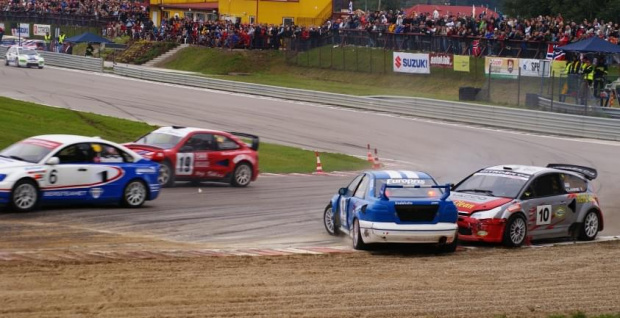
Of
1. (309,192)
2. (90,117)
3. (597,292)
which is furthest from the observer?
(90,117)

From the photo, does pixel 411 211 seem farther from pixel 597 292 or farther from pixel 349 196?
pixel 597 292

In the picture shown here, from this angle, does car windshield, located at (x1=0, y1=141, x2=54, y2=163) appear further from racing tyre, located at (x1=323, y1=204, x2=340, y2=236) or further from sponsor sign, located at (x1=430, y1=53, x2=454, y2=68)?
sponsor sign, located at (x1=430, y1=53, x2=454, y2=68)

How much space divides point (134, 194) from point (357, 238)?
5386 mm

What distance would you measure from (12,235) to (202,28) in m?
51.8

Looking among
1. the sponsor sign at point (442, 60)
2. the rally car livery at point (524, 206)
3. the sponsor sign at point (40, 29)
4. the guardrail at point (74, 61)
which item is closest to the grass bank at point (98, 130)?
the rally car livery at point (524, 206)

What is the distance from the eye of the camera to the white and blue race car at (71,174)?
16516 millimetres

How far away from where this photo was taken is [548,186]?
1647 centimetres

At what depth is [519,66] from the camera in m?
41.7

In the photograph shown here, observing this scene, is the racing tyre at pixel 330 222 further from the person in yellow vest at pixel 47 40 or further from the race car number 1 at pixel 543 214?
the person in yellow vest at pixel 47 40

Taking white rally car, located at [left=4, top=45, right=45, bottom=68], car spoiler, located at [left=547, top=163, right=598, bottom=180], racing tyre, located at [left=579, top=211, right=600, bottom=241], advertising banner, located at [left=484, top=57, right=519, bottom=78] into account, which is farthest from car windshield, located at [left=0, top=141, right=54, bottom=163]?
white rally car, located at [left=4, top=45, right=45, bottom=68]

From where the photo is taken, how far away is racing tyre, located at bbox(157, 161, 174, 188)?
21581mm

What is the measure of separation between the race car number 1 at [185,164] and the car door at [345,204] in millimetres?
6647

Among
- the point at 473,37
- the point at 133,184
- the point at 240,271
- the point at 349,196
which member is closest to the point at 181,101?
the point at 473,37

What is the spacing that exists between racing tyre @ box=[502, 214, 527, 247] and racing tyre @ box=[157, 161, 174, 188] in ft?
28.4
